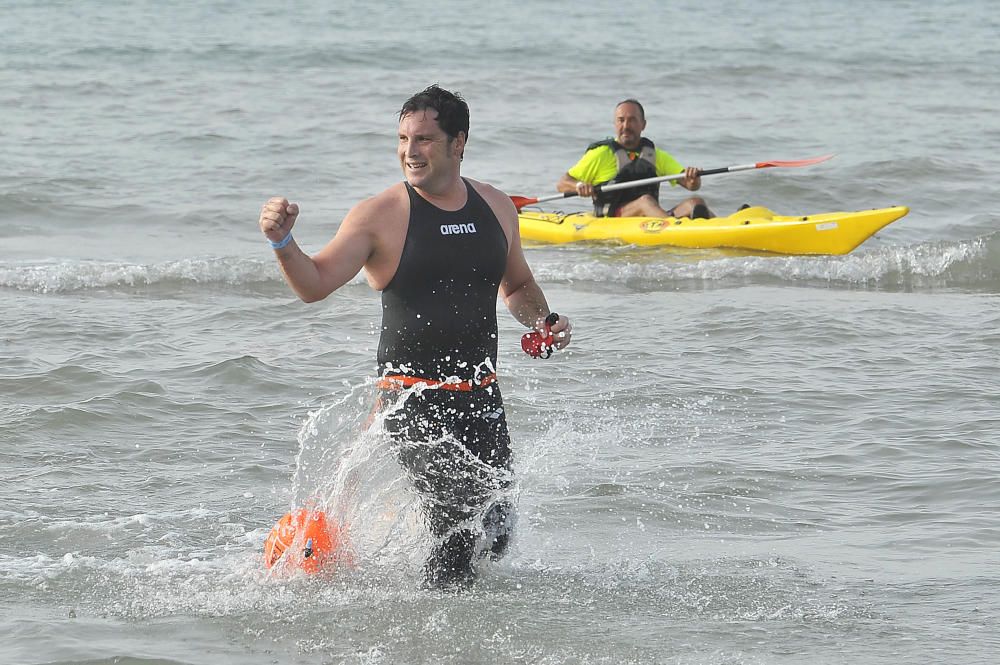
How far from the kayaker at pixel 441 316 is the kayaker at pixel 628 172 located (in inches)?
334

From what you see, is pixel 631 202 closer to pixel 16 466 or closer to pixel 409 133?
pixel 16 466

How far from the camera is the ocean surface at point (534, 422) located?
15.9ft

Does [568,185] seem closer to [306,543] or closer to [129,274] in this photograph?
[129,274]

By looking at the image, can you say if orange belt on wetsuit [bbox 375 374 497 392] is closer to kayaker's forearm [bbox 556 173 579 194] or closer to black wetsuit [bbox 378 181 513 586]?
black wetsuit [bbox 378 181 513 586]

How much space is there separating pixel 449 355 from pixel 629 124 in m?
8.76

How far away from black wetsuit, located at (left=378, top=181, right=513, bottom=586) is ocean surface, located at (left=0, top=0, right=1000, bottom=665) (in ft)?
0.53

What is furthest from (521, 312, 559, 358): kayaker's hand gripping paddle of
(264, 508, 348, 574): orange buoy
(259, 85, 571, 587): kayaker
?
(264, 508, 348, 574): orange buoy

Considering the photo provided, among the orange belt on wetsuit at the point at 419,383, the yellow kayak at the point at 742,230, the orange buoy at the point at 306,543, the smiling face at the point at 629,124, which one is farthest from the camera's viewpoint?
the smiling face at the point at 629,124

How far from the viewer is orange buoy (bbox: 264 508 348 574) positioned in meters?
5.00

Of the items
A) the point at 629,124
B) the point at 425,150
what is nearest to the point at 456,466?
the point at 425,150

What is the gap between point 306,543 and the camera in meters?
4.99

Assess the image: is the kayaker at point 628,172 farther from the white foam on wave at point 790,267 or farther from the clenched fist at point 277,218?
the clenched fist at point 277,218

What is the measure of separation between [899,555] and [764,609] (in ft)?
2.78

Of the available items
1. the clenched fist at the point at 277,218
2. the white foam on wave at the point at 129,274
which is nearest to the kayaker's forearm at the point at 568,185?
the white foam on wave at the point at 129,274
